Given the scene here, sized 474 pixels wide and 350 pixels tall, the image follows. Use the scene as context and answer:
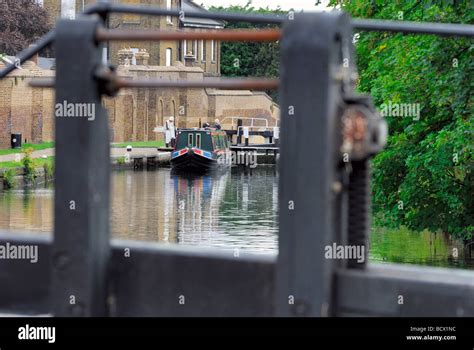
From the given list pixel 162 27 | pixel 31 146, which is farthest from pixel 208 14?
pixel 162 27

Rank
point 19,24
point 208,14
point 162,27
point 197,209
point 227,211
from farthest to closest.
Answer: point 162,27, point 19,24, point 197,209, point 227,211, point 208,14

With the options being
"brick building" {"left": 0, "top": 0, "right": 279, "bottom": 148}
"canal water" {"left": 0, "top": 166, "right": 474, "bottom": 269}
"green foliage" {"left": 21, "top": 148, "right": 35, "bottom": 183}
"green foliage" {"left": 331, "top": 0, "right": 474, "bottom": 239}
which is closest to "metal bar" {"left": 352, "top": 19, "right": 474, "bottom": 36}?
"green foliage" {"left": 331, "top": 0, "right": 474, "bottom": 239}

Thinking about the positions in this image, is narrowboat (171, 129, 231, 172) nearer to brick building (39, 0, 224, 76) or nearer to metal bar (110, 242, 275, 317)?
brick building (39, 0, 224, 76)

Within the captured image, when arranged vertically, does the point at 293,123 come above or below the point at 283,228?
above

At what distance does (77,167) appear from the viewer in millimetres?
3713

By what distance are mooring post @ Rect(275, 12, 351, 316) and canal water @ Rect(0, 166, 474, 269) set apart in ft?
58.3

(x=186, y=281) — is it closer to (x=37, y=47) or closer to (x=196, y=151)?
(x=37, y=47)

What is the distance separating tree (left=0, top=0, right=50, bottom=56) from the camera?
62.4m

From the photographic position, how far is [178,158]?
209ft

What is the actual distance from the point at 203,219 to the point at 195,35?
1337 inches

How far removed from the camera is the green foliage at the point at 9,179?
41.5 m
